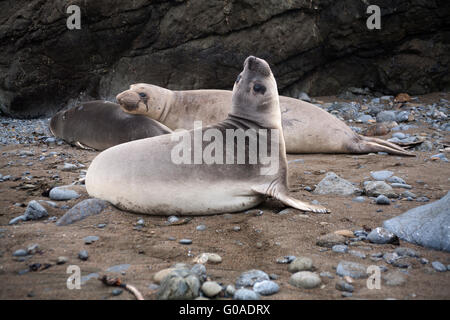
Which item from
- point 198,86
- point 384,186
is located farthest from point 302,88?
point 384,186

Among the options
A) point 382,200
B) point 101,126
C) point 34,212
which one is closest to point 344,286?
point 382,200

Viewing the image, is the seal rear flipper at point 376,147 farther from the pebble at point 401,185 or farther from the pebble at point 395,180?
the pebble at point 401,185

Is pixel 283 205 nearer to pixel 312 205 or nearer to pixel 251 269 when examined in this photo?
pixel 312 205

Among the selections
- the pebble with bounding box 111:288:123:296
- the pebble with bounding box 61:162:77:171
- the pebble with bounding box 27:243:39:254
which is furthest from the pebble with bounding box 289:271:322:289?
the pebble with bounding box 61:162:77:171

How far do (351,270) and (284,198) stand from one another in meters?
0.97

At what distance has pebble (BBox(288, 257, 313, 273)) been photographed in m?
1.97

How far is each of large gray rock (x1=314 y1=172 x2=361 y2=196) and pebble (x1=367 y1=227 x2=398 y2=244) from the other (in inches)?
33.8

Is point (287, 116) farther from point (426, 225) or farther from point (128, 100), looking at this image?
point (426, 225)

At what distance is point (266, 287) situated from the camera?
5.75 ft

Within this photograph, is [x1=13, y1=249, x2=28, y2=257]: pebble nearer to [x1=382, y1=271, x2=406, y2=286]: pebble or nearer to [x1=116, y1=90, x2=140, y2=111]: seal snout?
[x1=382, y1=271, x2=406, y2=286]: pebble

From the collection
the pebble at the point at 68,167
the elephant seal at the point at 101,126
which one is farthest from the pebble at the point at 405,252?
the pebble at the point at 68,167

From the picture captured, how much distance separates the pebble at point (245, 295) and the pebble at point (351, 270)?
0.49 meters
